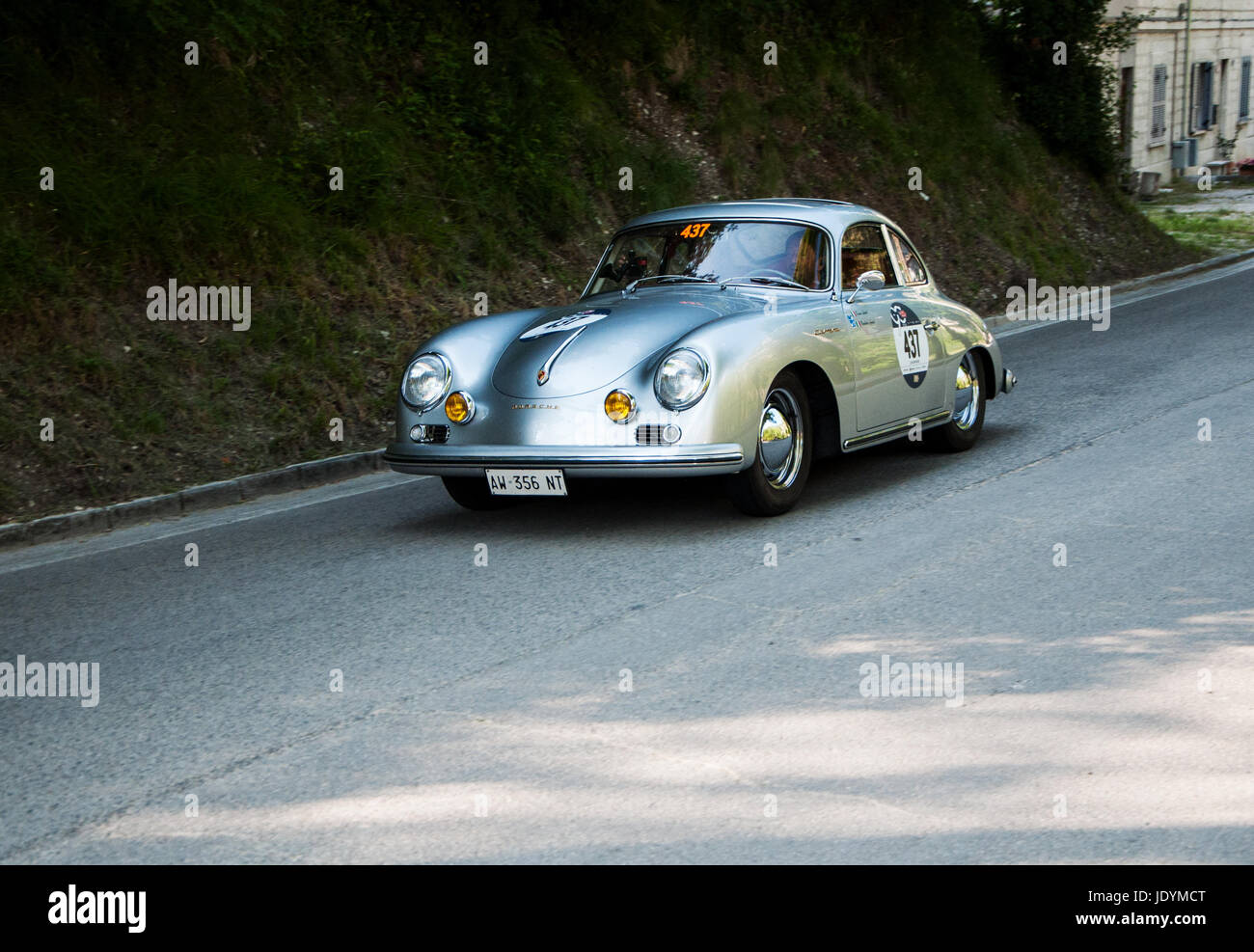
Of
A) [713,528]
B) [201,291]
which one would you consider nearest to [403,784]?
[713,528]

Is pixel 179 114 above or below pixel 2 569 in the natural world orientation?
above

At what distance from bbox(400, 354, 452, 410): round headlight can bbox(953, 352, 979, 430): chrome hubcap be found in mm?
3451

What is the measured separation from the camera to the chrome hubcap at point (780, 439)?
764 centimetres

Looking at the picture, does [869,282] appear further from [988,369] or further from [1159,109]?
[1159,109]

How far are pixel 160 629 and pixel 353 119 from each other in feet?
28.2

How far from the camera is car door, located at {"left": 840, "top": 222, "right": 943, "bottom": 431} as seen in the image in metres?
8.30

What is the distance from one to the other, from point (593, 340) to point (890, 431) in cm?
200

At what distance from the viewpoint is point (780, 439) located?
7.72 m

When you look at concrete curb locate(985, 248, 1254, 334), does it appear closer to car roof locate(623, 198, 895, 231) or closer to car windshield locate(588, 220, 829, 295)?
car roof locate(623, 198, 895, 231)

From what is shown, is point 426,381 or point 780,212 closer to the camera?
point 426,381

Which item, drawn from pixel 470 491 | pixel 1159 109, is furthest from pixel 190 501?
pixel 1159 109

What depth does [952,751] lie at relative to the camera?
14.5 feet

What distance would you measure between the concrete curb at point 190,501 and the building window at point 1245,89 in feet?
127
